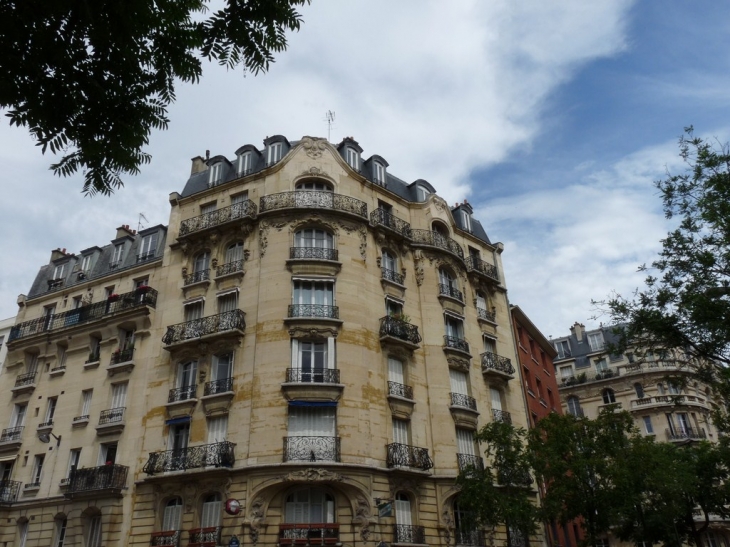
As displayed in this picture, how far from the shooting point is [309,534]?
21.4 m

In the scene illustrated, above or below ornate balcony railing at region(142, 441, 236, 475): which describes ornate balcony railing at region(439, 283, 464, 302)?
above

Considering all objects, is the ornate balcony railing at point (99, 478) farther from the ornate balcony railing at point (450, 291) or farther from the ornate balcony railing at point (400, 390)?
the ornate balcony railing at point (450, 291)

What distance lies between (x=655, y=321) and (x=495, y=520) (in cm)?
954

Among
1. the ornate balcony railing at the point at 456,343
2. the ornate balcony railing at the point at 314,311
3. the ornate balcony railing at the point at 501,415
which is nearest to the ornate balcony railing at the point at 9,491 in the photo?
the ornate balcony railing at the point at 314,311

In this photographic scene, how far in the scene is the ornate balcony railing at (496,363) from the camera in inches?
1183

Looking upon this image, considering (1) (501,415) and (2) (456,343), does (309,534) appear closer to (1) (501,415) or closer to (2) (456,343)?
(2) (456,343)

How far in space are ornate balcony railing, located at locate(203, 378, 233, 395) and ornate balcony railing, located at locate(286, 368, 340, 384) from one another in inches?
106

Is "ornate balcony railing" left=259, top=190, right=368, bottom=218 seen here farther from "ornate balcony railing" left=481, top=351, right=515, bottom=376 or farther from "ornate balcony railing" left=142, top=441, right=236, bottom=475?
"ornate balcony railing" left=142, top=441, right=236, bottom=475

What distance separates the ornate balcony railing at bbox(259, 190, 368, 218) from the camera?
2762 centimetres

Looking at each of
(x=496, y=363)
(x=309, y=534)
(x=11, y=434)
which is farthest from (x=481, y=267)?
(x=11, y=434)

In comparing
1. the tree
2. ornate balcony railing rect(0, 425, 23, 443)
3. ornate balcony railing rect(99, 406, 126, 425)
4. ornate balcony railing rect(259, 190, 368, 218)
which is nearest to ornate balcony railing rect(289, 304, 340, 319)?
ornate balcony railing rect(259, 190, 368, 218)

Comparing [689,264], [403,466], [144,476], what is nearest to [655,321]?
[689,264]

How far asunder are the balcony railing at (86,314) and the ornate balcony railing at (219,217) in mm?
3659

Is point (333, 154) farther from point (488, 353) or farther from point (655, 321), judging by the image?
point (655, 321)
